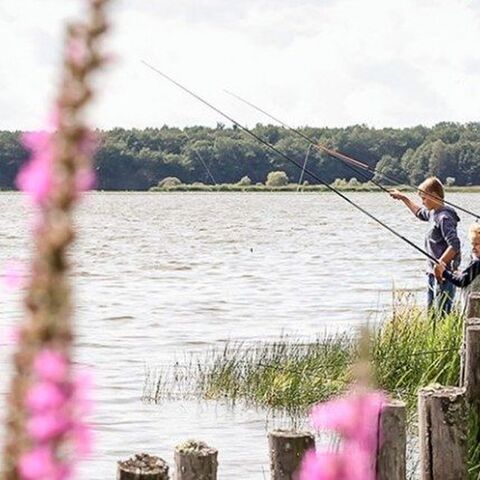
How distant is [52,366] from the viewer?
1.97 ft

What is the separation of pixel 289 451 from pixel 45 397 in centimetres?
410

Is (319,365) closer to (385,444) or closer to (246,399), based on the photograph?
(246,399)

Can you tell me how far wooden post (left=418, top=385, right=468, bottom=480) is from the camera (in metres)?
5.50

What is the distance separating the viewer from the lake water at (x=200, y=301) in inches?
512

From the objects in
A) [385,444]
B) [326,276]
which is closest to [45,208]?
[385,444]

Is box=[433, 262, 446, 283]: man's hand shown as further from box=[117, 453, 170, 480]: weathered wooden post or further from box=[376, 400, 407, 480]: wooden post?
box=[117, 453, 170, 480]: weathered wooden post

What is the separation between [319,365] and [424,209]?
1.73 m

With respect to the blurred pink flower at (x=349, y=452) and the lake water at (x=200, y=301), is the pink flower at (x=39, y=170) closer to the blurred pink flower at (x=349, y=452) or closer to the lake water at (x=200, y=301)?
the lake water at (x=200, y=301)

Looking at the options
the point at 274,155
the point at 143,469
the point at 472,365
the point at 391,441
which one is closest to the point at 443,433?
the point at 391,441

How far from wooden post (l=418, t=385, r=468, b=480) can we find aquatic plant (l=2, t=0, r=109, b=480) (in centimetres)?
499

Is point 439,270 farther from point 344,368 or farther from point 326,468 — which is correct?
point 326,468

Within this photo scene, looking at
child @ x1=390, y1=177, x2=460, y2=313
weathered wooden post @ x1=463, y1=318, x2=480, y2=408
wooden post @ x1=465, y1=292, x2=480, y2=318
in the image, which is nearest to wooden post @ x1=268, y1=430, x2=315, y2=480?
weathered wooden post @ x1=463, y1=318, x2=480, y2=408

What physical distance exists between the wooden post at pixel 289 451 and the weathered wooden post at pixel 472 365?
2194 millimetres

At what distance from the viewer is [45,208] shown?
1.95 feet
